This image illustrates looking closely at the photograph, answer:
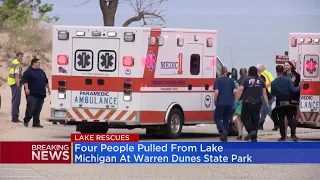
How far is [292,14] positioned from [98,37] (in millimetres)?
8153

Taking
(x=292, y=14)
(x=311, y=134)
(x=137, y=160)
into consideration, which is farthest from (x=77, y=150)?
(x=311, y=134)

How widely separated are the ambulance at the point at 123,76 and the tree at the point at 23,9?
720cm

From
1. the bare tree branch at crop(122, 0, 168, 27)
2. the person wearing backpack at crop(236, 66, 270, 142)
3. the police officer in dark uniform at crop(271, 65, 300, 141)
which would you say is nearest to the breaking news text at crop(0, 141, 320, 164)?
the bare tree branch at crop(122, 0, 168, 27)

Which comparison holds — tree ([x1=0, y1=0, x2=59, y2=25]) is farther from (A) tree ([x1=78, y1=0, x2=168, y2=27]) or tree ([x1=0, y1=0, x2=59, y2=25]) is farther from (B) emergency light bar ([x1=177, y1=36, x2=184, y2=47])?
(B) emergency light bar ([x1=177, y1=36, x2=184, y2=47])

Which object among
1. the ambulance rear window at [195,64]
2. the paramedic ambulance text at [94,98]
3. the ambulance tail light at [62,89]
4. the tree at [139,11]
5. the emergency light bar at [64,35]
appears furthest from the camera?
the ambulance rear window at [195,64]

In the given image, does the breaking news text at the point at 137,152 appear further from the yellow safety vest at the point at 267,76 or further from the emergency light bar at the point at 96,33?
the yellow safety vest at the point at 267,76

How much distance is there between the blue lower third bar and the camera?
9.59 meters

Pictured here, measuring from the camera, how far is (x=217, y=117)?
59.2ft

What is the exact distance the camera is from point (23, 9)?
25828 mm

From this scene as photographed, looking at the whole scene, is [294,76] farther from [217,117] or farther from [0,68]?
[0,68]

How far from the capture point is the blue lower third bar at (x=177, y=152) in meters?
9.59

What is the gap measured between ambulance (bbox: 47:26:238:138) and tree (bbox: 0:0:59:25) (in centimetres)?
720

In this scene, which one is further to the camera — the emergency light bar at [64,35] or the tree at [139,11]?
the emergency light bar at [64,35]

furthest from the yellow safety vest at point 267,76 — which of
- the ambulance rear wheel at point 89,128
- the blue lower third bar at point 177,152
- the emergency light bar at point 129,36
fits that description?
the blue lower third bar at point 177,152
